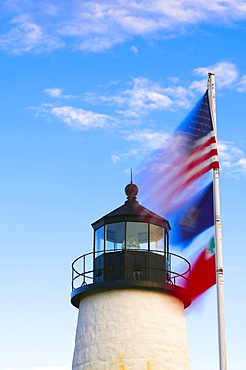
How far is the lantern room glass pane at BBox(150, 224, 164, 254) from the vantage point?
22.2 meters

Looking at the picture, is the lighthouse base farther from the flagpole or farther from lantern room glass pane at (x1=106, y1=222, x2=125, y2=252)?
the flagpole

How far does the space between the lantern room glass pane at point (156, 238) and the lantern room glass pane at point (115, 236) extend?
0.93 meters

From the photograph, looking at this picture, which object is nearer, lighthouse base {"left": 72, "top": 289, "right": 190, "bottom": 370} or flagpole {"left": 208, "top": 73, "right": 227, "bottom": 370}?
flagpole {"left": 208, "top": 73, "right": 227, "bottom": 370}

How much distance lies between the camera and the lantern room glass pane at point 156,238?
2220 cm

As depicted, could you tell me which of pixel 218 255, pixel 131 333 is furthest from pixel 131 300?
Answer: pixel 218 255

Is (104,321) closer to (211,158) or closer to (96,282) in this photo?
(96,282)

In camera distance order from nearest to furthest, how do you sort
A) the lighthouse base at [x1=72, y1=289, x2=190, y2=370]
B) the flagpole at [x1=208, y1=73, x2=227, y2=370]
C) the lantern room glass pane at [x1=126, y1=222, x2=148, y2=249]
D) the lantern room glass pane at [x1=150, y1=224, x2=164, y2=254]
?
the flagpole at [x1=208, y1=73, x2=227, y2=370] → the lighthouse base at [x1=72, y1=289, x2=190, y2=370] → the lantern room glass pane at [x1=126, y1=222, x2=148, y2=249] → the lantern room glass pane at [x1=150, y1=224, x2=164, y2=254]

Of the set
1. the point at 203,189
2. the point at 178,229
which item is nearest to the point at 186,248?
the point at 178,229

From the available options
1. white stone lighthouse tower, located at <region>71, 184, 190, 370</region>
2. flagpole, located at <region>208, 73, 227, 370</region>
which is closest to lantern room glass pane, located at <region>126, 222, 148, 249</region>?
white stone lighthouse tower, located at <region>71, 184, 190, 370</region>

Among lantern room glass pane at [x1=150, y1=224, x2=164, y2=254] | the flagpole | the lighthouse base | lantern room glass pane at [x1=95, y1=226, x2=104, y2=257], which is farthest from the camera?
lantern room glass pane at [x1=95, y1=226, x2=104, y2=257]

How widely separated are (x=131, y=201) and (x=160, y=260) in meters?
2.19

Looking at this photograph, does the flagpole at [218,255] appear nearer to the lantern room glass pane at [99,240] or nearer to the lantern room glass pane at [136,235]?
the lantern room glass pane at [136,235]

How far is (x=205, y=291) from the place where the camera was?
68.0ft

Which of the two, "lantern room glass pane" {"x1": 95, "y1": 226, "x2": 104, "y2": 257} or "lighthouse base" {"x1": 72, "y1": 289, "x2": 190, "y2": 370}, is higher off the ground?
"lantern room glass pane" {"x1": 95, "y1": 226, "x2": 104, "y2": 257}
